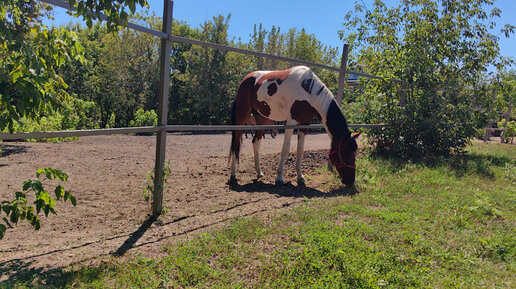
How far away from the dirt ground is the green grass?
0.35m

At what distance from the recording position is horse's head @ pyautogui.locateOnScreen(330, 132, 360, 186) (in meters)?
5.13

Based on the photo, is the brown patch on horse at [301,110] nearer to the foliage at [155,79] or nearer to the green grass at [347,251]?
the green grass at [347,251]

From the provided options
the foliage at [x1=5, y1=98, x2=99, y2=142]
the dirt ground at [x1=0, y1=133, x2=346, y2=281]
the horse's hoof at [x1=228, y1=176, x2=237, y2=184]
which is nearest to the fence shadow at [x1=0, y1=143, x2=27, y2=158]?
the dirt ground at [x1=0, y1=133, x2=346, y2=281]

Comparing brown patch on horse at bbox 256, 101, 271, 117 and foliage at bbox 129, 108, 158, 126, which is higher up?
brown patch on horse at bbox 256, 101, 271, 117

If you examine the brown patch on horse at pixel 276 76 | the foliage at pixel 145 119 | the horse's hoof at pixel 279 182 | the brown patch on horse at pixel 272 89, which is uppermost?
the brown patch on horse at pixel 276 76

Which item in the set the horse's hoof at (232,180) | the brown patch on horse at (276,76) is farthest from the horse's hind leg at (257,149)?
the brown patch on horse at (276,76)

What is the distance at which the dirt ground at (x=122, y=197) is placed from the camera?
9.68 ft

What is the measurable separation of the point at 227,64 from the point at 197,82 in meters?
1.45

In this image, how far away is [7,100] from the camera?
2.14m

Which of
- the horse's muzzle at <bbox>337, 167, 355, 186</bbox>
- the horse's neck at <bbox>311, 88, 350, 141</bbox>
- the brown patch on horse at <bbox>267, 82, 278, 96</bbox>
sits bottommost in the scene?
the horse's muzzle at <bbox>337, 167, 355, 186</bbox>

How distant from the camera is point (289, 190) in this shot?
5.29 m

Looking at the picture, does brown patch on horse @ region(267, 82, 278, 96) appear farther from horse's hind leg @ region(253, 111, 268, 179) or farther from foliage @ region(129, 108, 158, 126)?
foliage @ region(129, 108, 158, 126)

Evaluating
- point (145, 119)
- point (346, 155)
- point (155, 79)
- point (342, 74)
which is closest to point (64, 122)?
point (145, 119)

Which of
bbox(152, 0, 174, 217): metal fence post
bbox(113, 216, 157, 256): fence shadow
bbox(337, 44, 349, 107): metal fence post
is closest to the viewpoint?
bbox(113, 216, 157, 256): fence shadow
